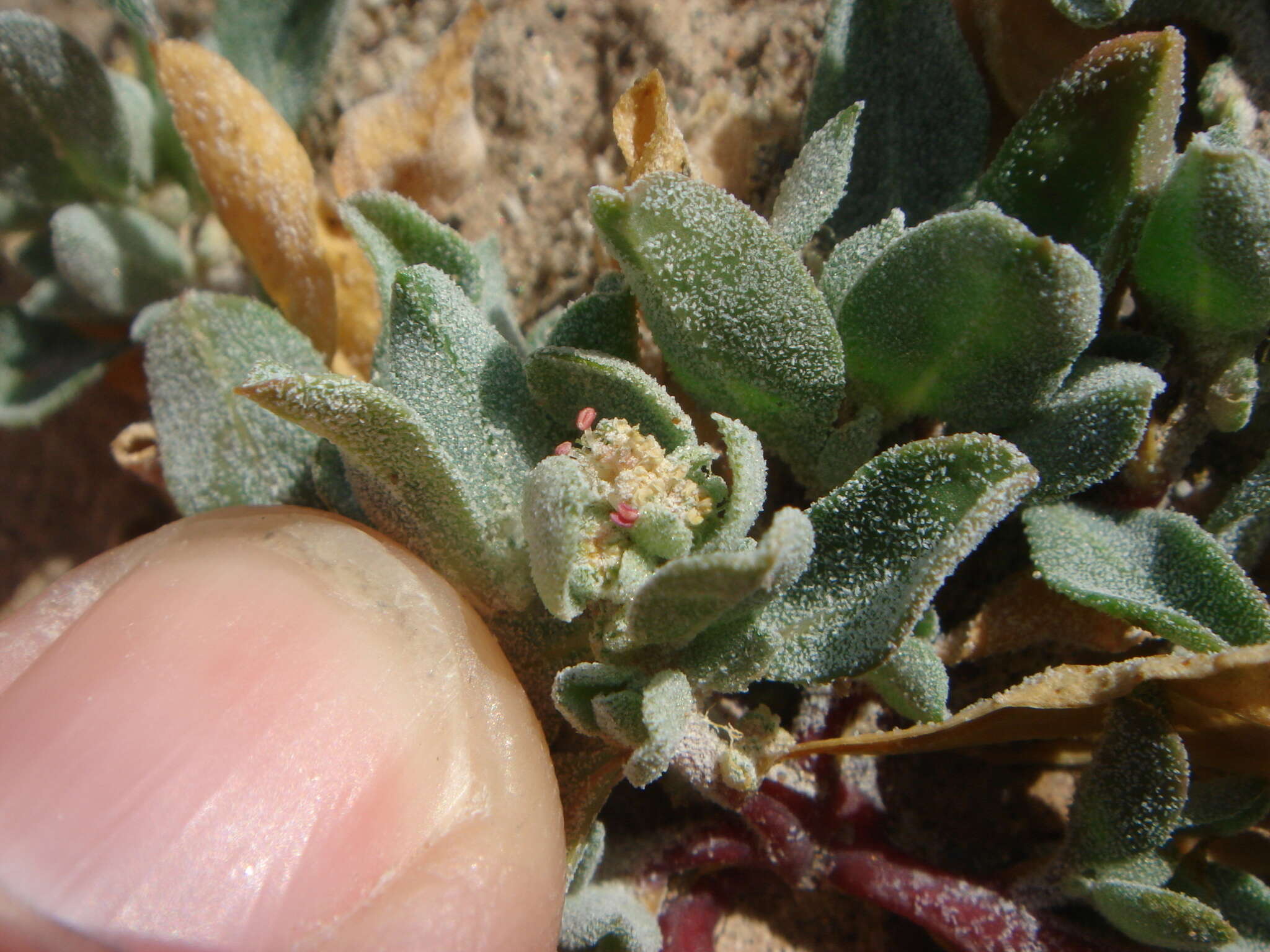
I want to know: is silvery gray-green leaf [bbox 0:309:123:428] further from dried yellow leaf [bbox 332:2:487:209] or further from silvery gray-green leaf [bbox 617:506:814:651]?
silvery gray-green leaf [bbox 617:506:814:651]

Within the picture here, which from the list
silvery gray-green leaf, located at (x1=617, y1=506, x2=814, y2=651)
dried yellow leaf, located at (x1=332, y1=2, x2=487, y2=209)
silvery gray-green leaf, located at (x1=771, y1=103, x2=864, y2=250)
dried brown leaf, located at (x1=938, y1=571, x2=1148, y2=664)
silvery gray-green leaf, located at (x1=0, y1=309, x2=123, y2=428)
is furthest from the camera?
silvery gray-green leaf, located at (x1=0, y1=309, x2=123, y2=428)

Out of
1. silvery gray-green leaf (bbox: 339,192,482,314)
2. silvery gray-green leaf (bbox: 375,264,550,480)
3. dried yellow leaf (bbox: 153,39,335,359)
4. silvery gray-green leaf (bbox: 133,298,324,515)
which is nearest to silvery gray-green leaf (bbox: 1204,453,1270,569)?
silvery gray-green leaf (bbox: 375,264,550,480)

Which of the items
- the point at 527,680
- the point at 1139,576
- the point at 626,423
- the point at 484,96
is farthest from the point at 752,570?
the point at 484,96

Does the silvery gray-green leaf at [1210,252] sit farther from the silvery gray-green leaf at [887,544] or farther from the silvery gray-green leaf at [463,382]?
the silvery gray-green leaf at [463,382]

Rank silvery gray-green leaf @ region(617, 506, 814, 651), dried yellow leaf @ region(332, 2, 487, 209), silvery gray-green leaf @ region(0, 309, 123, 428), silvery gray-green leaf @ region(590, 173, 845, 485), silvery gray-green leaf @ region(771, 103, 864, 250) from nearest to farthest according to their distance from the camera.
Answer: silvery gray-green leaf @ region(617, 506, 814, 651) → silvery gray-green leaf @ region(590, 173, 845, 485) → silvery gray-green leaf @ region(771, 103, 864, 250) → dried yellow leaf @ region(332, 2, 487, 209) → silvery gray-green leaf @ region(0, 309, 123, 428)

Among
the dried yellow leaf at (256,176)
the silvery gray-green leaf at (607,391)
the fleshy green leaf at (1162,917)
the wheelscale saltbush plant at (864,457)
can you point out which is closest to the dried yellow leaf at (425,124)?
the dried yellow leaf at (256,176)
